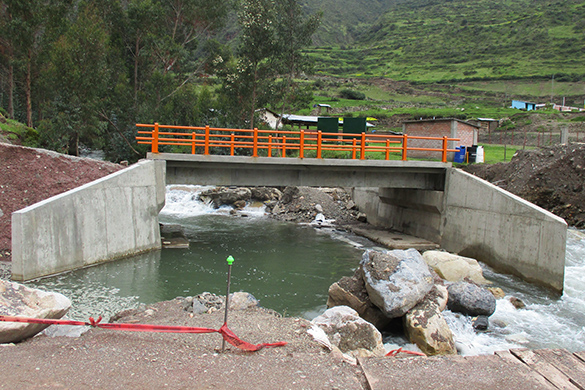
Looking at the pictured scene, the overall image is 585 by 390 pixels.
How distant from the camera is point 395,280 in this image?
1065cm

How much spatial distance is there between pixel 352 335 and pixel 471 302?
4656 mm

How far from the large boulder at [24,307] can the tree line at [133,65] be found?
2139 cm

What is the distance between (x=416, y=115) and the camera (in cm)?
6356

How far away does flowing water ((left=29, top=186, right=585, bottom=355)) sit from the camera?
1104 centimetres

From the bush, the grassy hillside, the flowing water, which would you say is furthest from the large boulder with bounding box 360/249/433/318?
the grassy hillside

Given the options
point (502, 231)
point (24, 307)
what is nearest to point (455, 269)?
point (502, 231)

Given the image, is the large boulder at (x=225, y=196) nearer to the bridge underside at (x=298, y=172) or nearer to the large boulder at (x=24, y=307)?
the bridge underside at (x=298, y=172)

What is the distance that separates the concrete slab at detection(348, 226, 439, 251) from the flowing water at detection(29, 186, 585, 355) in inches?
31.4

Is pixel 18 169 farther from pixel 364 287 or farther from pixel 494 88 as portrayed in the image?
pixel 494 88

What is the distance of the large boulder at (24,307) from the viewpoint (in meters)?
6.29

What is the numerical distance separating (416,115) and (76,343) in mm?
62637

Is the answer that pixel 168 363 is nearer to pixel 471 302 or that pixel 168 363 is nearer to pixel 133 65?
pixel 471 302

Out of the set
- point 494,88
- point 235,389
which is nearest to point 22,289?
point 235,389

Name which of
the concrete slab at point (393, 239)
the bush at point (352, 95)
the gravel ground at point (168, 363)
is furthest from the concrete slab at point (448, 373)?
the bush at point (352, 95)
